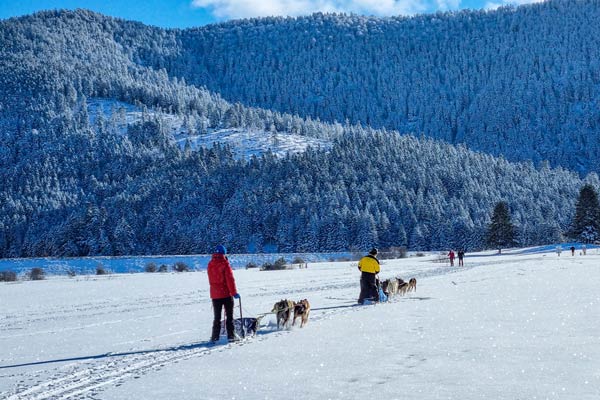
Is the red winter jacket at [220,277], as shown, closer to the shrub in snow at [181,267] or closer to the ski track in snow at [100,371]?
the ski track in snow at [100,371]

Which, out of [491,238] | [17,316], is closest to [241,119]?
[491,238]

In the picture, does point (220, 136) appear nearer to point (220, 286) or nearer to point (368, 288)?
point (368, 288)

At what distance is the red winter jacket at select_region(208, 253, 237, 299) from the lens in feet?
40.4

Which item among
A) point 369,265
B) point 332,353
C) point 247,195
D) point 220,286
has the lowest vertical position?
point 332,353

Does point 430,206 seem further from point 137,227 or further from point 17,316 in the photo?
point 17,316

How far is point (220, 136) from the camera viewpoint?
163000 millimetres

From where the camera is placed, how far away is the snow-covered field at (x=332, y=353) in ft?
26.0

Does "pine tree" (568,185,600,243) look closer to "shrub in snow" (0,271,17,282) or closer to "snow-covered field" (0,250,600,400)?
"shrub in snow" (0,271,17,282)

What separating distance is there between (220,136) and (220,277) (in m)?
153

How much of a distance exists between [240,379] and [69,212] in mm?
128355

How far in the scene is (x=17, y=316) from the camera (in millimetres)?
18609

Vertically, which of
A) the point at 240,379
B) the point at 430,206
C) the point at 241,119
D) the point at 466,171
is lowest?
the point at 240,379

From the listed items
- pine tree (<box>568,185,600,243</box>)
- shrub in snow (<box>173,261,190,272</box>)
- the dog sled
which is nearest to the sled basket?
the dog sled

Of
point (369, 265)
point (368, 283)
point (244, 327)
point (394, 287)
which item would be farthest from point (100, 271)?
point (244, 327)
